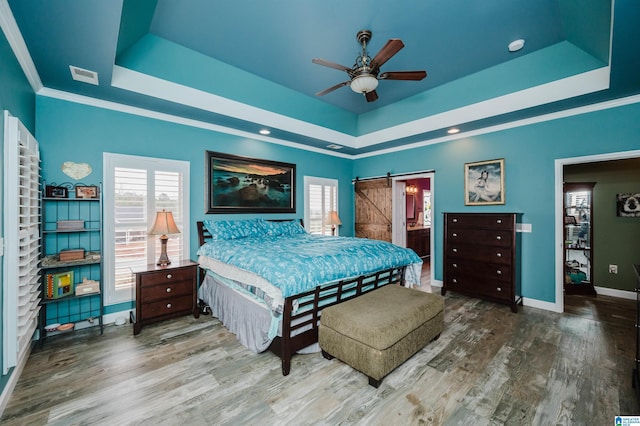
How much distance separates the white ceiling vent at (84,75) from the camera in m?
2.70

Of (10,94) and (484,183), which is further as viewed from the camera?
(484,183)

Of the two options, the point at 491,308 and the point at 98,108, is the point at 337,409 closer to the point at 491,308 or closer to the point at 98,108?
the point at 491,308

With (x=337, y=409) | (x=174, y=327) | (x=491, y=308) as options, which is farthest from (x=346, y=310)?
(x=491, y=308)

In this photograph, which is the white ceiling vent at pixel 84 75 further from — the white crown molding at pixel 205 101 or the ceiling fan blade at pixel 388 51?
the ceiling fan blade at pixel 388 51

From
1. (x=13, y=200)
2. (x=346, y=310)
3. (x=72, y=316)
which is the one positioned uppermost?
(x=13, y=200)

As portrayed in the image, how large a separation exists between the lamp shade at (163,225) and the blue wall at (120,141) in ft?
2.15

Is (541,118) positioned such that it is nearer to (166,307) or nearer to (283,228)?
(283,228)

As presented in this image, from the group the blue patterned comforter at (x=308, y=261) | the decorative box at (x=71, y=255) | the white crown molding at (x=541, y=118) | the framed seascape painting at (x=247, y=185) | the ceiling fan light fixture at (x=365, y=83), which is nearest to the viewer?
the blue patterned comforter at (x=308, y=261)

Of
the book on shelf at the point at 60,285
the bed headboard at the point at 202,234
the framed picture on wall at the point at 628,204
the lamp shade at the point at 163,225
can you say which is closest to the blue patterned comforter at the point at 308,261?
the bed headboard at the point at 202,234

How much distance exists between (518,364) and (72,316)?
4861mm

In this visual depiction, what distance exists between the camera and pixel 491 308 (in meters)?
3.93

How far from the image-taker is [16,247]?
2.11m

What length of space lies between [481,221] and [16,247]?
5.25 meters

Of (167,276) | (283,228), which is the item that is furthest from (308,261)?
(283,228)
